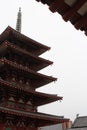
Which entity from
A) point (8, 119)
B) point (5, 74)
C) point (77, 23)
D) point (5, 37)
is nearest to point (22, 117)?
point (8, 119)

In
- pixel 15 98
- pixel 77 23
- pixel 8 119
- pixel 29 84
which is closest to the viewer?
pixel 77 23

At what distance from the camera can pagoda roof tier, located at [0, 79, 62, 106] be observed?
757 inches

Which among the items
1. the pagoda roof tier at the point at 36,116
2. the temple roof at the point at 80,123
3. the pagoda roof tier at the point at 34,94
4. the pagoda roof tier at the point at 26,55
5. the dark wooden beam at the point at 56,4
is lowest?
the dark wooden beam at the point at 56,4

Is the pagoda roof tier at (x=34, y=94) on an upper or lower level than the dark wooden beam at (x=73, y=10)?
upper

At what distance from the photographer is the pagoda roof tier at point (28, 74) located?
20478 millimetres

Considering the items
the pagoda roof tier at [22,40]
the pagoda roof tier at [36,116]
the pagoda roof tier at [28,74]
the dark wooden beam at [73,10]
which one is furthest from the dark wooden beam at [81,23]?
the pagoda roof tier at [22,40]

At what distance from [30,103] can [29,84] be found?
2083 mm

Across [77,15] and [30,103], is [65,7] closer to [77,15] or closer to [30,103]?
[77,15]

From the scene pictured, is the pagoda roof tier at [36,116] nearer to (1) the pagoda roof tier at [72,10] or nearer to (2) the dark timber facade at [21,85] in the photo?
(2) the dark timber facade at [21,85]

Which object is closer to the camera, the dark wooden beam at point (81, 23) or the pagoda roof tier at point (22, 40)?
the dark wooden beam at point (81, 23)

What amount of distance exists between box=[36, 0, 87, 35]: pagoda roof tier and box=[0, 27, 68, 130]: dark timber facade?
13.8m

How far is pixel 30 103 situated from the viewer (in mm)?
21703

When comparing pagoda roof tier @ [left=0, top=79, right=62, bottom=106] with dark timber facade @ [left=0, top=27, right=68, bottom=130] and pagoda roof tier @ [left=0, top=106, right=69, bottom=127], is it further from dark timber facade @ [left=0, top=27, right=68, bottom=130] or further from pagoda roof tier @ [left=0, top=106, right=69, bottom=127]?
pagoda roof tier @ [left=0, top=106, right=69, bottom=127]

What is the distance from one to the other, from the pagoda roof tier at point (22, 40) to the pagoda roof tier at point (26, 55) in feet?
5.06
